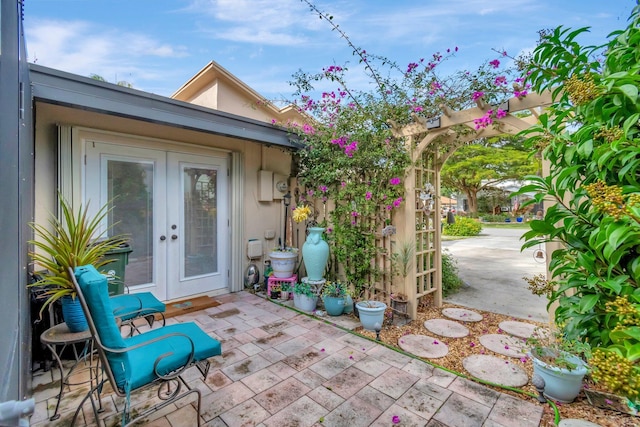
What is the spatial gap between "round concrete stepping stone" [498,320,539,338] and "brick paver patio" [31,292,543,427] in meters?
1.37

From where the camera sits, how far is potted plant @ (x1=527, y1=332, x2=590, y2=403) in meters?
2.06

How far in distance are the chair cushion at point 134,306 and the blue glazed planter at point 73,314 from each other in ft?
1.26

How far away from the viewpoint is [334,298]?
3773 mm

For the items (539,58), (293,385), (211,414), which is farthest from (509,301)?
(211,414)

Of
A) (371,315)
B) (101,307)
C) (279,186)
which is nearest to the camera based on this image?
(101,307)

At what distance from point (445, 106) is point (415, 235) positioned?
1618 millimetres

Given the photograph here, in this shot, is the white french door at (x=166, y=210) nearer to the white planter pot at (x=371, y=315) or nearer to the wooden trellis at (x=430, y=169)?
the white planter pot at (x=371, y=315)

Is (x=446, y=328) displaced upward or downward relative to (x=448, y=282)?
downward

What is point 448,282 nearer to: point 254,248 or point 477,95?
point 477,95

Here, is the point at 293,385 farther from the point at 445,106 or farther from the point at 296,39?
the point at 296,39

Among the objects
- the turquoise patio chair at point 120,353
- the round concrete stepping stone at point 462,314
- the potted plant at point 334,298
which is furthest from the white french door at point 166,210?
the round concrete stepping stone at point 462,314

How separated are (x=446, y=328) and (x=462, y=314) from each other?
609 millimetres

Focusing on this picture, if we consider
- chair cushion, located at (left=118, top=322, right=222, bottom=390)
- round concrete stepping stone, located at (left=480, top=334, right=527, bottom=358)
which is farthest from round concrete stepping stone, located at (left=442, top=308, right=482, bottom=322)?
chair cushion, located at (left=118, top=322, right=222, bottom=390)

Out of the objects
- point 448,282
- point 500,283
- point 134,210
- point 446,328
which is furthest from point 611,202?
point 500,283
